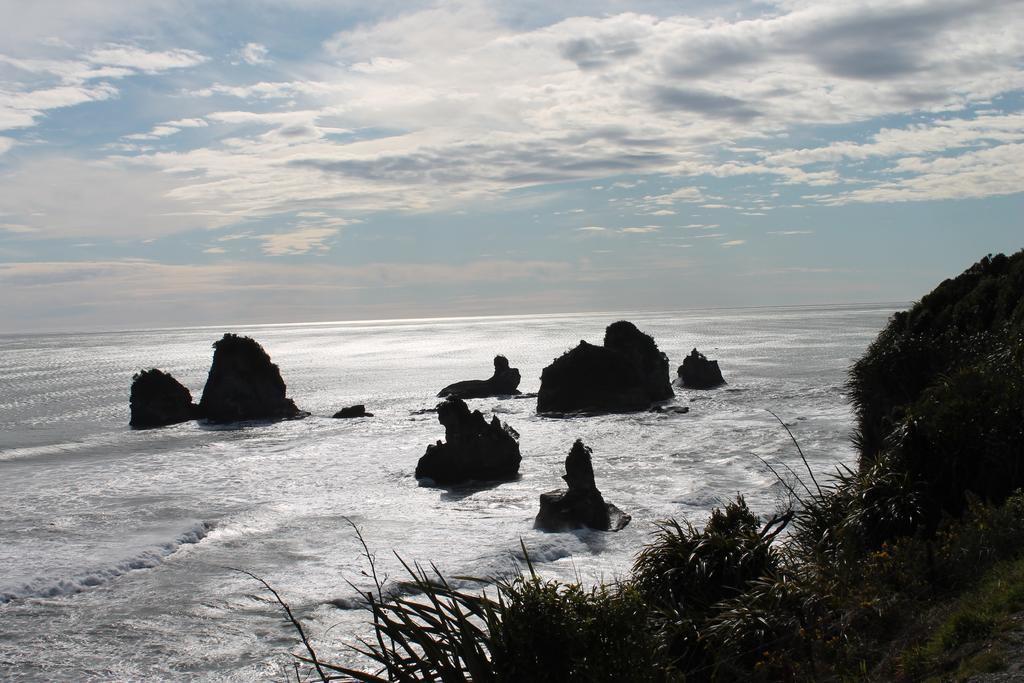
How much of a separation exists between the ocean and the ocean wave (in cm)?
8

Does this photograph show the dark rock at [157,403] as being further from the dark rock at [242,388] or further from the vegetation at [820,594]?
the vegetation at [820,594]

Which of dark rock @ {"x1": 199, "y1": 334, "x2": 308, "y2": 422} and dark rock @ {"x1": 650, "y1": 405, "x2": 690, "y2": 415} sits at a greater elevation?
dark rock @ {"x1": 199, "y1": 334, "x2": 308, "y2": 422}

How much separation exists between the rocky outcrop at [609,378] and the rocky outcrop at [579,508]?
34331 mm

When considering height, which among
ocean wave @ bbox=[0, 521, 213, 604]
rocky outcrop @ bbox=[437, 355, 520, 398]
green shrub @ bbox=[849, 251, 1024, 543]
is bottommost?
ocean wave @ bbox=[0, 521, 213, 604]

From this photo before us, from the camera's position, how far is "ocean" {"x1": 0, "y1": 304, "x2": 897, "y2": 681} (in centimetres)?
1888

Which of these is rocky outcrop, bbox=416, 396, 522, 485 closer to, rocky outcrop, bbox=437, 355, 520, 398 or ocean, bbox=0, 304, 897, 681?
ocean, bbox=0, 304, 897, 681

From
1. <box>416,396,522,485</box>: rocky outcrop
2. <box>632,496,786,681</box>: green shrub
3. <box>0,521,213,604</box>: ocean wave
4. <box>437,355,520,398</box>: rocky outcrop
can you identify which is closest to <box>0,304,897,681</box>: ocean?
<box>0,521,213,604</box>: ocean wave

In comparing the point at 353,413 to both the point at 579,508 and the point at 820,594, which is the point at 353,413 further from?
the point at 820,594

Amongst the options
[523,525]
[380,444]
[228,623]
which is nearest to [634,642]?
[228,623]

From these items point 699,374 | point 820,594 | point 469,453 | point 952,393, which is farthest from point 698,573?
point 699,374

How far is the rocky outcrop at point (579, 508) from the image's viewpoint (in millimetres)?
26734

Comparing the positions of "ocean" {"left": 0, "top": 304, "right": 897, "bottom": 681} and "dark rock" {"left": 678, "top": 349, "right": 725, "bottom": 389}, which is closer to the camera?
"ocean" {"left": 0, "top": 304, "right": 897, "bottom": 681}

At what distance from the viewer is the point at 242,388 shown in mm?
67625

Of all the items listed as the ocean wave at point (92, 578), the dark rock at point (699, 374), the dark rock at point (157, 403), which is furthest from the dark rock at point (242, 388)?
the ocean wave at point (92, 578)
